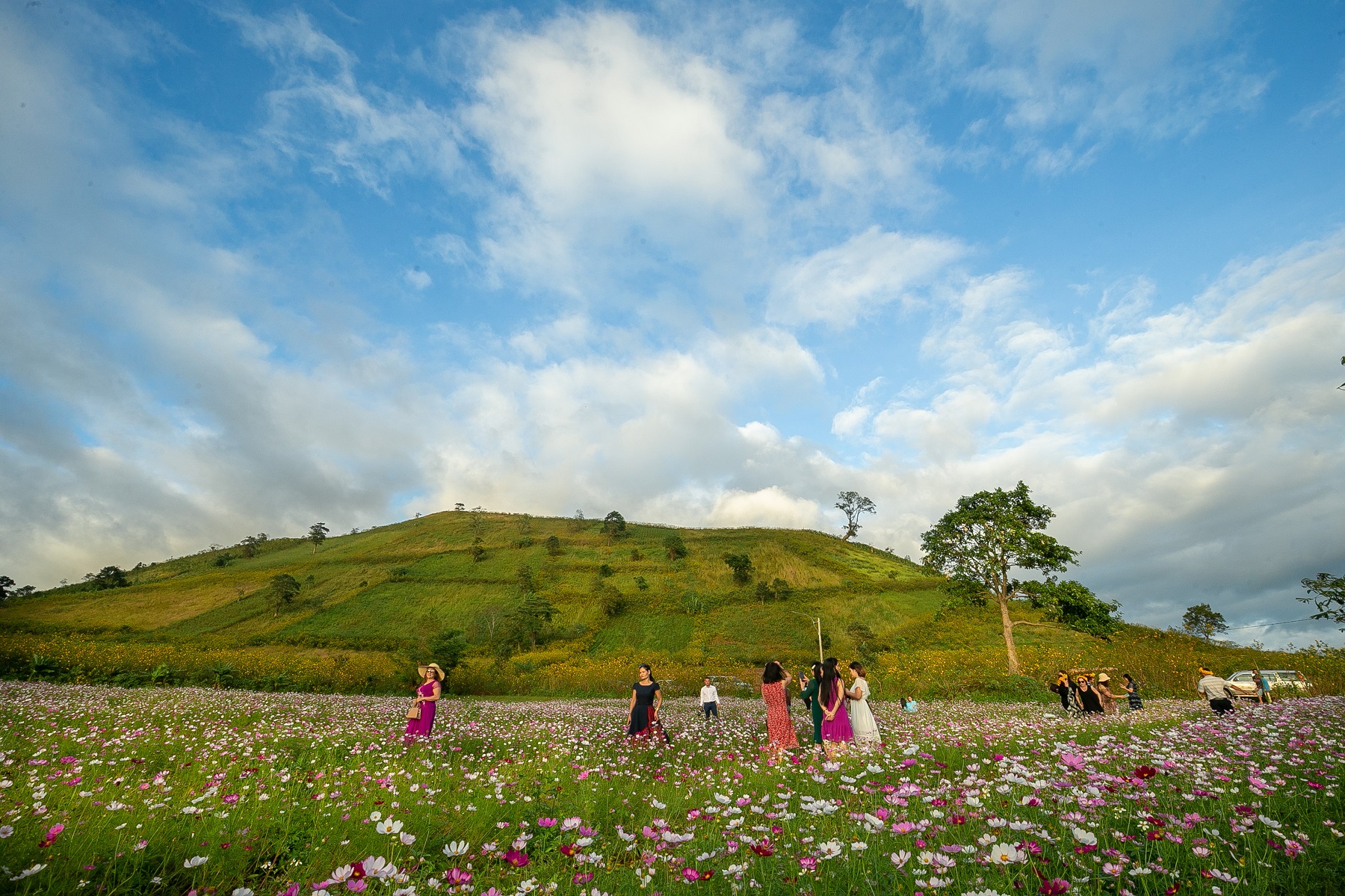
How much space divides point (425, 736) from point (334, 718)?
5.00 metres

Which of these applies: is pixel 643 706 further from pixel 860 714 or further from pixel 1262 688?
pixel 1262 688

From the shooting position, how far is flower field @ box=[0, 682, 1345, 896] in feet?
11.5

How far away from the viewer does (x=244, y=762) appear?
25.7 feet

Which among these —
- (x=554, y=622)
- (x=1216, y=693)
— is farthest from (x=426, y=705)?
(x=554, y=622)

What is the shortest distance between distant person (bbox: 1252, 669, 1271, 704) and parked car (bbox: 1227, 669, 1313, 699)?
12 centimetres

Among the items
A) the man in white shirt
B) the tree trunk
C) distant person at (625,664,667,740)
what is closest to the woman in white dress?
distant person at (625,664,667,740)

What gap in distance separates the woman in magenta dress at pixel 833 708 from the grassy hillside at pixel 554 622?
20767 mm

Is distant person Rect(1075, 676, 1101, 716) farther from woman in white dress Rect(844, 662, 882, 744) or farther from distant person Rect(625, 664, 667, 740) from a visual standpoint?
distant person Rect(625, 664, 667, 740)

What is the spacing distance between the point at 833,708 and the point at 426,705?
7538 mm

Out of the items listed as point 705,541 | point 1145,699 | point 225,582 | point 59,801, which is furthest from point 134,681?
point 705,541

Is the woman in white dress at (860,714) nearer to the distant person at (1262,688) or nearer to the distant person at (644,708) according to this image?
the distant person at (644,708)

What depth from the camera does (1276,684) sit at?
2228cm

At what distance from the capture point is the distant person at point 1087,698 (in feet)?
53.1

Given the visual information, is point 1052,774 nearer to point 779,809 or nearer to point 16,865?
point 779,809
